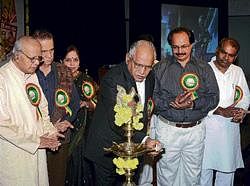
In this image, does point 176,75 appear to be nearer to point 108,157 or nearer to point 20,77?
point 108,157

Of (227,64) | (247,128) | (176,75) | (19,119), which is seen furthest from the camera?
(247,128)

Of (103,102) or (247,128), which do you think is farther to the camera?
(247,128)

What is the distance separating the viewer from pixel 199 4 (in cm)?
718

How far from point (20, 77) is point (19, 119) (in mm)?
211

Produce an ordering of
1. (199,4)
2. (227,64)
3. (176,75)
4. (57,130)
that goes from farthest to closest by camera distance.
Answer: (199,4)
(227,64)
(176,75)
(57,130)

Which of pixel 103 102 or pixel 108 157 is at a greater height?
pixel 103 102

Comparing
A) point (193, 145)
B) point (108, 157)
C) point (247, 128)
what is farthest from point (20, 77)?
point (247, 128)

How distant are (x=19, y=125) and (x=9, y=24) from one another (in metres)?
2.27

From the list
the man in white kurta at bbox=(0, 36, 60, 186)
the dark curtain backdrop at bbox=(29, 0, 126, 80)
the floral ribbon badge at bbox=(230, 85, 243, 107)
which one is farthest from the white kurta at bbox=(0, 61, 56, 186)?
the dark curtain backdrop at bbox=(29, 0, 126, 80)

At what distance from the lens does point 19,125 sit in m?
2.18

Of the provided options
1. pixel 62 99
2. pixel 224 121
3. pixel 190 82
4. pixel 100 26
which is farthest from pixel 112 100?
pixel 100 26

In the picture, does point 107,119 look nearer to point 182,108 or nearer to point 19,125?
point 19,125

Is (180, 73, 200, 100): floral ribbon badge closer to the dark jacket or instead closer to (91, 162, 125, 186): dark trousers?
the dark jacket

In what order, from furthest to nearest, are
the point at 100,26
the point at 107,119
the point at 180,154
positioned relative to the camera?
the point at 100,26, the point at 180,154, the point at 107,119
